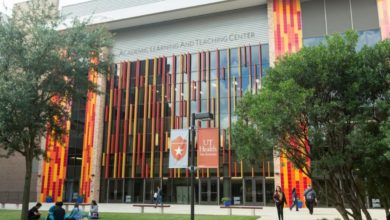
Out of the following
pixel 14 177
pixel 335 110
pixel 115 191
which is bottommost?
pixel 115 191

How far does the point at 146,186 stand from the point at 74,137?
9437 millimetres

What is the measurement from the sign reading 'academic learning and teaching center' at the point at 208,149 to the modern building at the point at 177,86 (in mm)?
20717

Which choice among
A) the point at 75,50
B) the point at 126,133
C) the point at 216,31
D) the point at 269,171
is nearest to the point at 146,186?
the point at 126,133

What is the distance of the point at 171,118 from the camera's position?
36.1 m

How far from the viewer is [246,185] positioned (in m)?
32.9

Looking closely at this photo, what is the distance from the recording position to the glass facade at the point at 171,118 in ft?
110

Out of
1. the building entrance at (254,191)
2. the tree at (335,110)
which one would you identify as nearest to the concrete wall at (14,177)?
the building entrance at (254,191)

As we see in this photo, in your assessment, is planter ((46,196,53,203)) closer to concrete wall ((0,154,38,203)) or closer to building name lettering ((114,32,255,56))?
concrete wall ((0,154,38,203))

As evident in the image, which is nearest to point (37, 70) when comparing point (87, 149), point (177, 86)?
point (177, 86)

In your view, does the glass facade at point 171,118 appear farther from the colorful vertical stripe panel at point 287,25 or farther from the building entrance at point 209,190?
the colorful vertical stripe panel at point 287,25

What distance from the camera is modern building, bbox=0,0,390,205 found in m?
32.7

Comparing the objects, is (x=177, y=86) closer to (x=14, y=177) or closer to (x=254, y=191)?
(x=254, y=191)

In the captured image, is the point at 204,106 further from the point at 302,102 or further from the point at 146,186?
the point at 302,102

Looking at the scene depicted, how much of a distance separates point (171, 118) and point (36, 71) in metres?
19.7
